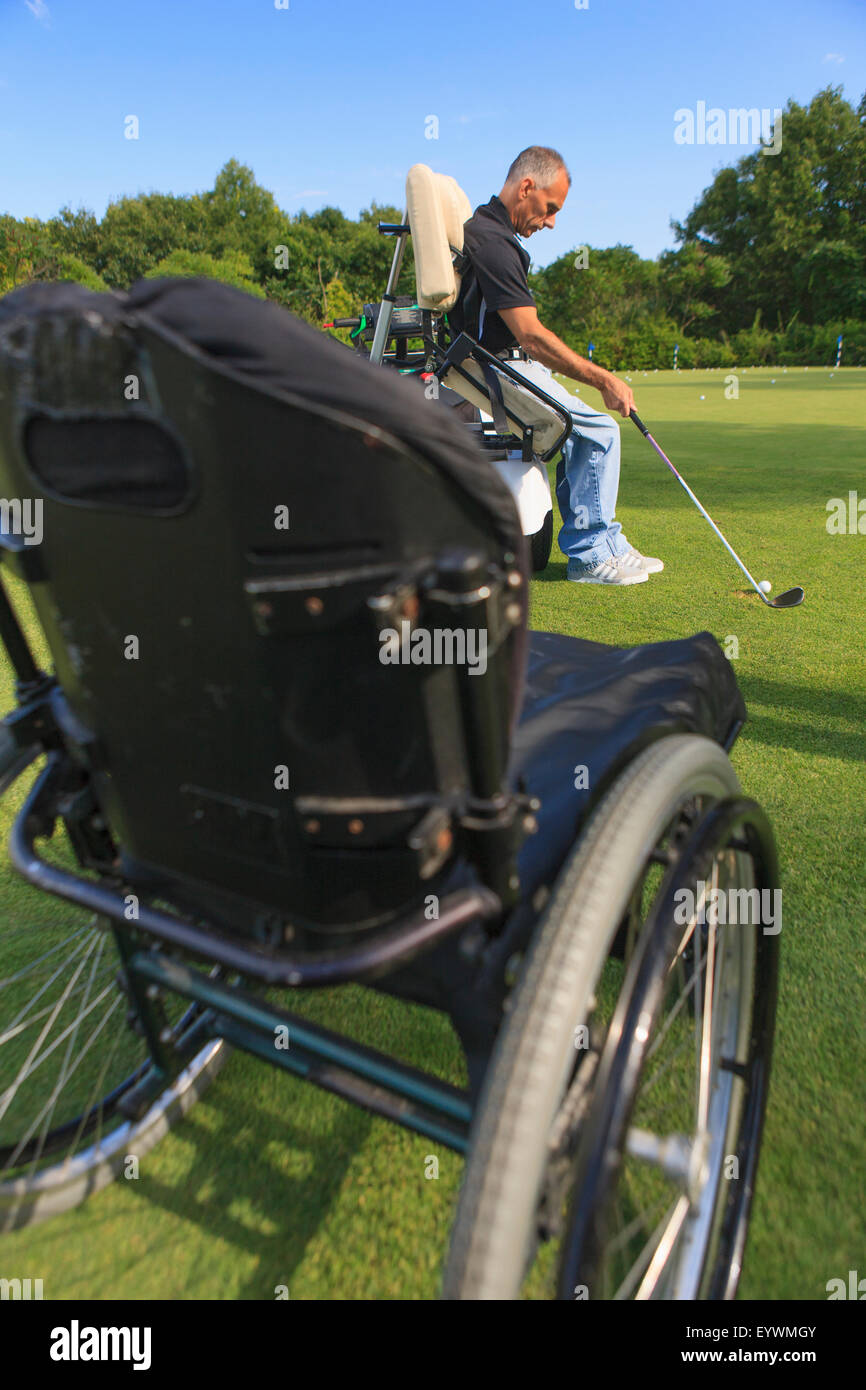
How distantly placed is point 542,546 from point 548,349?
3.89 feet

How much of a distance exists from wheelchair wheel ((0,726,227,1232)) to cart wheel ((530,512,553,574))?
3.36 metres

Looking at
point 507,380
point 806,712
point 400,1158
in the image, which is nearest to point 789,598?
point 806,712

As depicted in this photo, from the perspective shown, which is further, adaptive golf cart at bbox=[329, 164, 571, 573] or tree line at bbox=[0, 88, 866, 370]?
tree line at bbox=[0, 88, 866, 370]

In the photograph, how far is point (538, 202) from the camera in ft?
12.8

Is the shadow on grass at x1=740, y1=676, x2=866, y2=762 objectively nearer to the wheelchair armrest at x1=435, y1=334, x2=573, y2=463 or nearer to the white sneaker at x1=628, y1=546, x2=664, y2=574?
the white sneaker at x1=628, y1=546, x2=664, y2=574

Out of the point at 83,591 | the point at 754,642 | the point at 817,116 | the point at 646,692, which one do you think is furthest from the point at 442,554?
the point at 817,116

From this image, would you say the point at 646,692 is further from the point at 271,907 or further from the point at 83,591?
the point at 83,591

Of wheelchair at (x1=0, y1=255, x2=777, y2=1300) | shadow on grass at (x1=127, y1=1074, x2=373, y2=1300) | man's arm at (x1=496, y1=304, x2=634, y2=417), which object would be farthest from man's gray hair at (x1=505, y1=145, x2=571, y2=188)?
shadow on grass at (x1=127, y1=1074, x2=373, y2=1300)

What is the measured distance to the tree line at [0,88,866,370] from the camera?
108 feet

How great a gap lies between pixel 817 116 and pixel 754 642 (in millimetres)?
57950

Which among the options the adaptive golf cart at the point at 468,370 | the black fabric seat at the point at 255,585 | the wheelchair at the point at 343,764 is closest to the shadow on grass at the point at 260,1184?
the wheelchair at the point at 343,764

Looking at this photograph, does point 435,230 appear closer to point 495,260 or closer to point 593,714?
point 495,260
